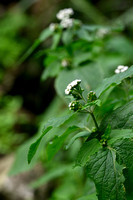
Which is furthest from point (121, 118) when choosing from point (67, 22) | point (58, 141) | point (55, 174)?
point (55, 174)

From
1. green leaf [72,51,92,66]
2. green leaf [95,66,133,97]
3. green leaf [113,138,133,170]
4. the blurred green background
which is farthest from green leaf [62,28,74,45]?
the blurred green background

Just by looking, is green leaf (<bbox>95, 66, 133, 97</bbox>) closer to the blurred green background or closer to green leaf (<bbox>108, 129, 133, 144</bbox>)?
green leaf (<bbox>108, 129, 133, 144</bbox>)

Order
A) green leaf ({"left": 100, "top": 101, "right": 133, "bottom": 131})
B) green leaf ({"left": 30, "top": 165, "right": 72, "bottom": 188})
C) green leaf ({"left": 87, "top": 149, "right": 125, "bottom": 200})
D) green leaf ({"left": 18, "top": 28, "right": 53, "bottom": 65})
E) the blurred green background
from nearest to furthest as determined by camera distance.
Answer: green leaf ({"left": 87, "top": 149, "right": 125, "bottom": 200}), green leaf ({"left": 100, "top": 101, "right": 133, "bottom": 131}), green leaf ({"left": 18, "top": 28, "right": 53, "bottom": 65}), green leaf ({"left": 30, "top": 165, "right": 72, "bottom": 188}), the blurred green background

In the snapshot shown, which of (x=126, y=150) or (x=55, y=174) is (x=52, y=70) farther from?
(x=126, y=150)

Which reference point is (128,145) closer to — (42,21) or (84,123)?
(84,123)

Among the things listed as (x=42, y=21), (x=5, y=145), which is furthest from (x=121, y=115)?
(x=42, y=21)
